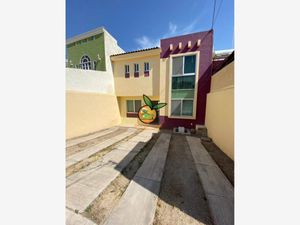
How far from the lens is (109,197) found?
92.7 inches

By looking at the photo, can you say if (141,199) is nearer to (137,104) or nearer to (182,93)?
(182,93)

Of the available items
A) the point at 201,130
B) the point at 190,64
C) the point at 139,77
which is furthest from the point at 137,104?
the point at 201,130

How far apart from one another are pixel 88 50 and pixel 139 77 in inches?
193

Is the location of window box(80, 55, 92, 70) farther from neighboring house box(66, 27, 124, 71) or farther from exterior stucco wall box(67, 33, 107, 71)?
exterior stucco wall box(67, 33, 107, 71)

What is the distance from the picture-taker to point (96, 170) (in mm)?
3297

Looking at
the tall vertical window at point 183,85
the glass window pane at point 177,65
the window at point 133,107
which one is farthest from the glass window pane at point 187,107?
the window at point 133,107

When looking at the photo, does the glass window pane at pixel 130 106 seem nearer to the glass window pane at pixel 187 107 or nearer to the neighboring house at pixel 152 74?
the neighboring house at pixel 152 74

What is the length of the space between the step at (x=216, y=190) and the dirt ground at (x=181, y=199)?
0.40 feet
